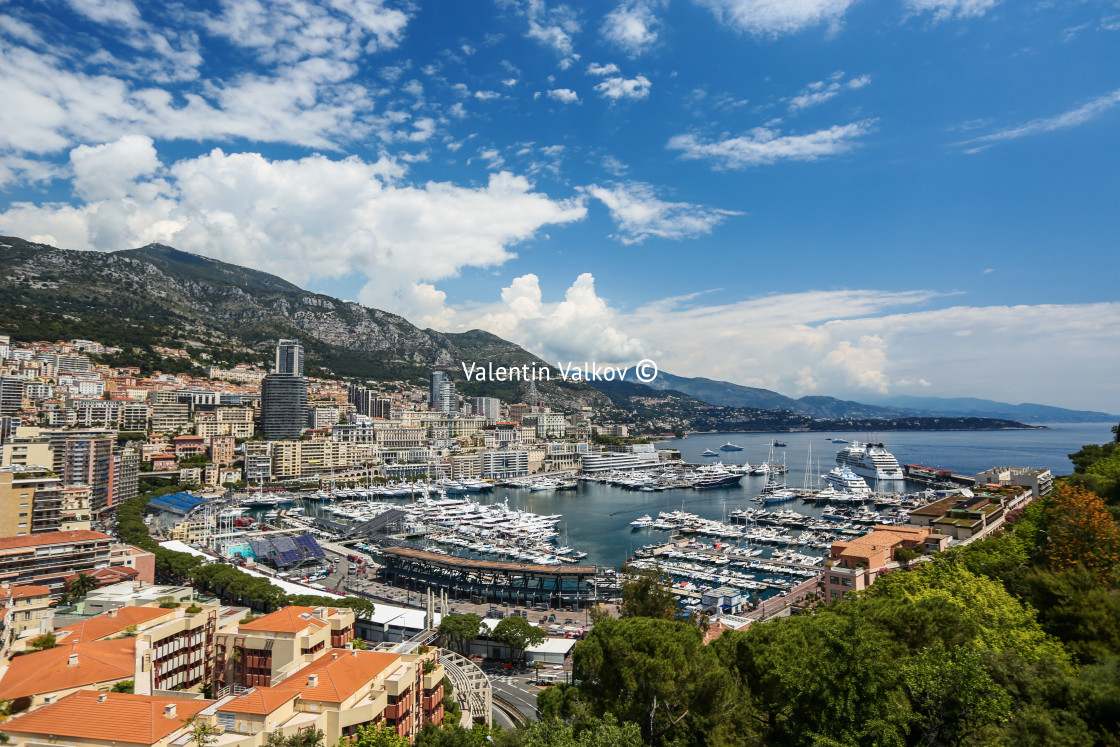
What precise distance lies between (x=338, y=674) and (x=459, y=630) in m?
9.11

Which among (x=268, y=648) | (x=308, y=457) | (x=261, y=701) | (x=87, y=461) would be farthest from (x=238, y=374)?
(x=261, y=701)

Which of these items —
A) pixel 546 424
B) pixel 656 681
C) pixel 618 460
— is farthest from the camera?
pixel 546 424

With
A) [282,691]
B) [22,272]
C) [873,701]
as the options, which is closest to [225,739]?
[282,691]

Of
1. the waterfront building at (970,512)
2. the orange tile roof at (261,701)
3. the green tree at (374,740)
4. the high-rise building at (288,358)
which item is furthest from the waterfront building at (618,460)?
the green tree at (374,740)

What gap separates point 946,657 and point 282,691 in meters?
9.61

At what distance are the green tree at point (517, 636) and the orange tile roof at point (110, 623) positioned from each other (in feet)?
29.1

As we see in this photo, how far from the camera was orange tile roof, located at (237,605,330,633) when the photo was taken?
11648 mm

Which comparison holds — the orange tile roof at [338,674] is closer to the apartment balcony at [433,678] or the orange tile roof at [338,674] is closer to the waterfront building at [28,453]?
the apartment balcony at [433,678]

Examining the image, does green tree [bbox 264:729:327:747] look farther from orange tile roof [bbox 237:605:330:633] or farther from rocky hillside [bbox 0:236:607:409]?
rocky hillside [bbox 0:236:607:409]

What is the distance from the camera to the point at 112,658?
1097 centimetres

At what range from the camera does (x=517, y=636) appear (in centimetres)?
1781

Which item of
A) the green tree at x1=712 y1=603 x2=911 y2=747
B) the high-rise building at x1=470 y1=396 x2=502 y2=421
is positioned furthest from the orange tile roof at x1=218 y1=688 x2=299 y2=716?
the high-rise building at x1=470 y1=396 x2=502 y2=421

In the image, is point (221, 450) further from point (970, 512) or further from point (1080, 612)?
point (1080, 612)

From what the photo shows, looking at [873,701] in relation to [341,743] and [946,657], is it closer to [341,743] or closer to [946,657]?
[946,657]
